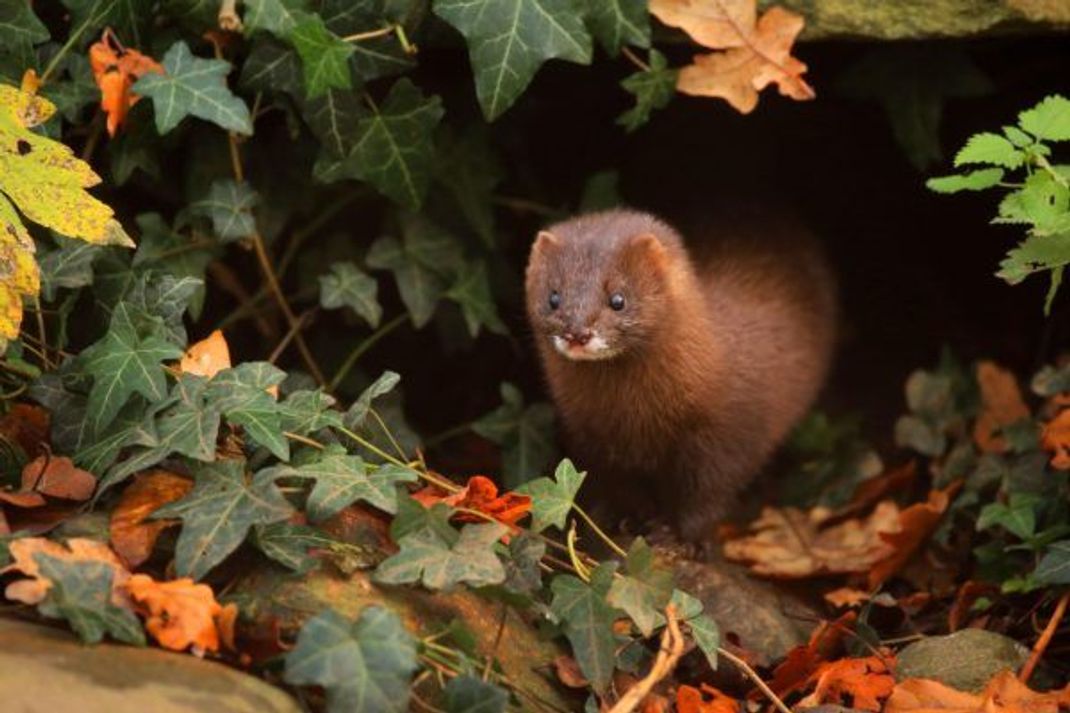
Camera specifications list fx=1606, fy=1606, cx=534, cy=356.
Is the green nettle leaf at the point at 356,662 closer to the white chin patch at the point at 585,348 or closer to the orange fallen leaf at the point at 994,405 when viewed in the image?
the white chin patch at the point at 585,348

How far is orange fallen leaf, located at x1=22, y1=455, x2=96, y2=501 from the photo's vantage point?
331 cm

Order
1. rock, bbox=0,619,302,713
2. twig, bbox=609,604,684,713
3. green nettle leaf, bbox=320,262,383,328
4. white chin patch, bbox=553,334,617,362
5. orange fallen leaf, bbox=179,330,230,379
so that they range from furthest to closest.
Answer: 1. green nettle leaf, bbox=320,262,383,328
2. white chin patch, bbox=553,334,617,362
3. orange fallen leaf, bbox=179,330,230,379
4. twig, bbox=609,604,684,713
5. rock, bbox=0,619,302,713

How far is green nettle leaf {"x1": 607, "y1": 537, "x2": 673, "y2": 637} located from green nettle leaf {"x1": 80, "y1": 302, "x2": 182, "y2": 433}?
1044mm

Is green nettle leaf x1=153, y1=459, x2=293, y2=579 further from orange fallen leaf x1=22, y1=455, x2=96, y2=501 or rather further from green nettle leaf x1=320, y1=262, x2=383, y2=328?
green nettle leaf x1=320, y1=262, x2=383, y2=328

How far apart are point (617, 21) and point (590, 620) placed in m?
1.59

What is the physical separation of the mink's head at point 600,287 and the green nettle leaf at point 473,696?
1.26 m

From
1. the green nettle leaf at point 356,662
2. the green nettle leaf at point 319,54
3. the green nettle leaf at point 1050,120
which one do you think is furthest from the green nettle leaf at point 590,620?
the green nettle leaf at point 319,54

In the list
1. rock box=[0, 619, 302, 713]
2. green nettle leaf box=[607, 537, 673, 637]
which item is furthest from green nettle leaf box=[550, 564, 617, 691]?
rock box=[0, 619, 302, 713]

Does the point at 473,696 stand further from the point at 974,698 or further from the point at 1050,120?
the point at 1050,120

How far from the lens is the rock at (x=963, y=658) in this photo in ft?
12.0

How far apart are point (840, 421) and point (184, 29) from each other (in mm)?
2746

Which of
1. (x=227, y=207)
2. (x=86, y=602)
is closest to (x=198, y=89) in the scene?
(x=227, y=207)

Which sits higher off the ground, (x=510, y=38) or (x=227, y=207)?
(x=510, y=38)

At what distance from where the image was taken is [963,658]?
146 inches
